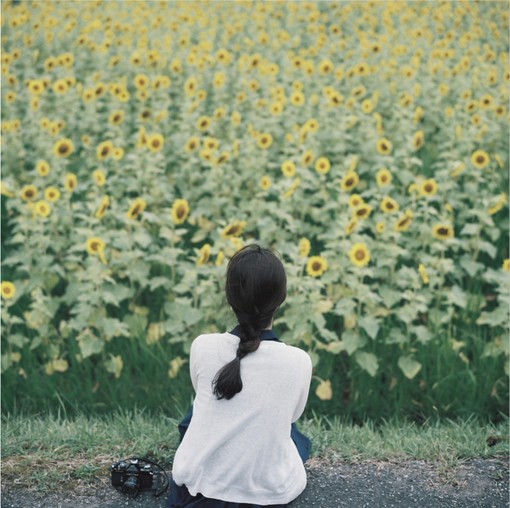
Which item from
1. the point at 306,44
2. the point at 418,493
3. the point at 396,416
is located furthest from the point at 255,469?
the point at 306,44

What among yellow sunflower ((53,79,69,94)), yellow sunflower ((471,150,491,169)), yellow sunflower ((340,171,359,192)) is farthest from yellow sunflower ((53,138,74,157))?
yellow sunflower ((471,150,491,169))

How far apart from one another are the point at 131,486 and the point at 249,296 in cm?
96

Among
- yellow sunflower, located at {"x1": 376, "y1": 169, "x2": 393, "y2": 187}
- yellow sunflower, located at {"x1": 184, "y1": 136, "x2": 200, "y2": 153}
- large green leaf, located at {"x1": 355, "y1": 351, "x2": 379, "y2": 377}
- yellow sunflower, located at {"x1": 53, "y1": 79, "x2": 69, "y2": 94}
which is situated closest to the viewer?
large green leaf, located at {"x1": 355, "y1": 351, "x2": 379, "y2": 377}

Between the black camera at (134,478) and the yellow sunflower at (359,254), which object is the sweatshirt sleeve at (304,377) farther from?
the yellow sunflower at (359,254)

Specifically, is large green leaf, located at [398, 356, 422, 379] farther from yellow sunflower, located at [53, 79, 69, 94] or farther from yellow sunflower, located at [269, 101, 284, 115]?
yellow sunflower, located at [53, 79, 69, 94]

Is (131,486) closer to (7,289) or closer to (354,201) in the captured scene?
(7,289)

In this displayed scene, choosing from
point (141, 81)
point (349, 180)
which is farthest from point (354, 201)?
point (141, 81)

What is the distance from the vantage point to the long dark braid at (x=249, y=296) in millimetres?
2064

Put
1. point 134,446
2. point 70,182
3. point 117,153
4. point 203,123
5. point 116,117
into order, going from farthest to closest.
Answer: point 116,117
point 203,123
point 117,153
point 70,182
point 134,446

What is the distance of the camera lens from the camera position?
252 centimetres

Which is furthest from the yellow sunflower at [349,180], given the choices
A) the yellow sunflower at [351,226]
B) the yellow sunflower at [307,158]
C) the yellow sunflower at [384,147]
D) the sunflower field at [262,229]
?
the yellow sunflower at [384,147]

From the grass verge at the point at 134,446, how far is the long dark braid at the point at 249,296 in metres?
0.87

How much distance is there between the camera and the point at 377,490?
→ 2.60m

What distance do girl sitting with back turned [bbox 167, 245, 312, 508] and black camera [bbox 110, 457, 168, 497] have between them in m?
0.34
